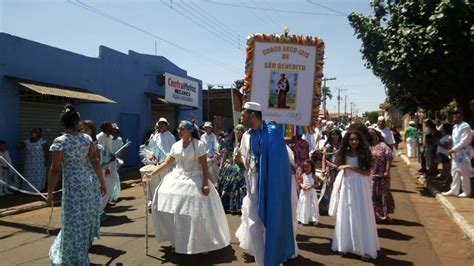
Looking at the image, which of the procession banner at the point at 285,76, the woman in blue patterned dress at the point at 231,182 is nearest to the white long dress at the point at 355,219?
the procession banner at the point at 285,76

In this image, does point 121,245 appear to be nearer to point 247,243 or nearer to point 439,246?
point 247,243

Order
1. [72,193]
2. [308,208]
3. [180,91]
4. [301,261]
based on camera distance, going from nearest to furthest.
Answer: [72,193] < [301,261] < [308,208] < [180,91]

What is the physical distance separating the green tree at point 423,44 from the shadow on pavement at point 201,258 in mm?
7395

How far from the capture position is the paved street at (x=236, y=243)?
584cm

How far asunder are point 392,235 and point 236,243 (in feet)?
8.41

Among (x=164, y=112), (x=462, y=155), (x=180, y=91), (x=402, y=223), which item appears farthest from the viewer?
(x=164, y=112)

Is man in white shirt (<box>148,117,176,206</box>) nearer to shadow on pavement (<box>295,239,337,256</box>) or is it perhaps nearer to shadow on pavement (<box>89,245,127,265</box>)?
shadow on pavement (<box>89,245,127,265</box>)

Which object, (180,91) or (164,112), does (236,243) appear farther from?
(164,112)

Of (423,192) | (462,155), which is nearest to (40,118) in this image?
(423,192)

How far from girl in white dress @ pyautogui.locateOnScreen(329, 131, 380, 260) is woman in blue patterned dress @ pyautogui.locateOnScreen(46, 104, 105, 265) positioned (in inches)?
126

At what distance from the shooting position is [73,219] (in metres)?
4.95

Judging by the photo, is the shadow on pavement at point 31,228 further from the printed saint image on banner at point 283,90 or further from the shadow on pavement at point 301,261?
the printed saint image on banner at point 283,90

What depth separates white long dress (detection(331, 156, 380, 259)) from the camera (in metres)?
5.84

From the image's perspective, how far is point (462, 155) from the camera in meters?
10.2
